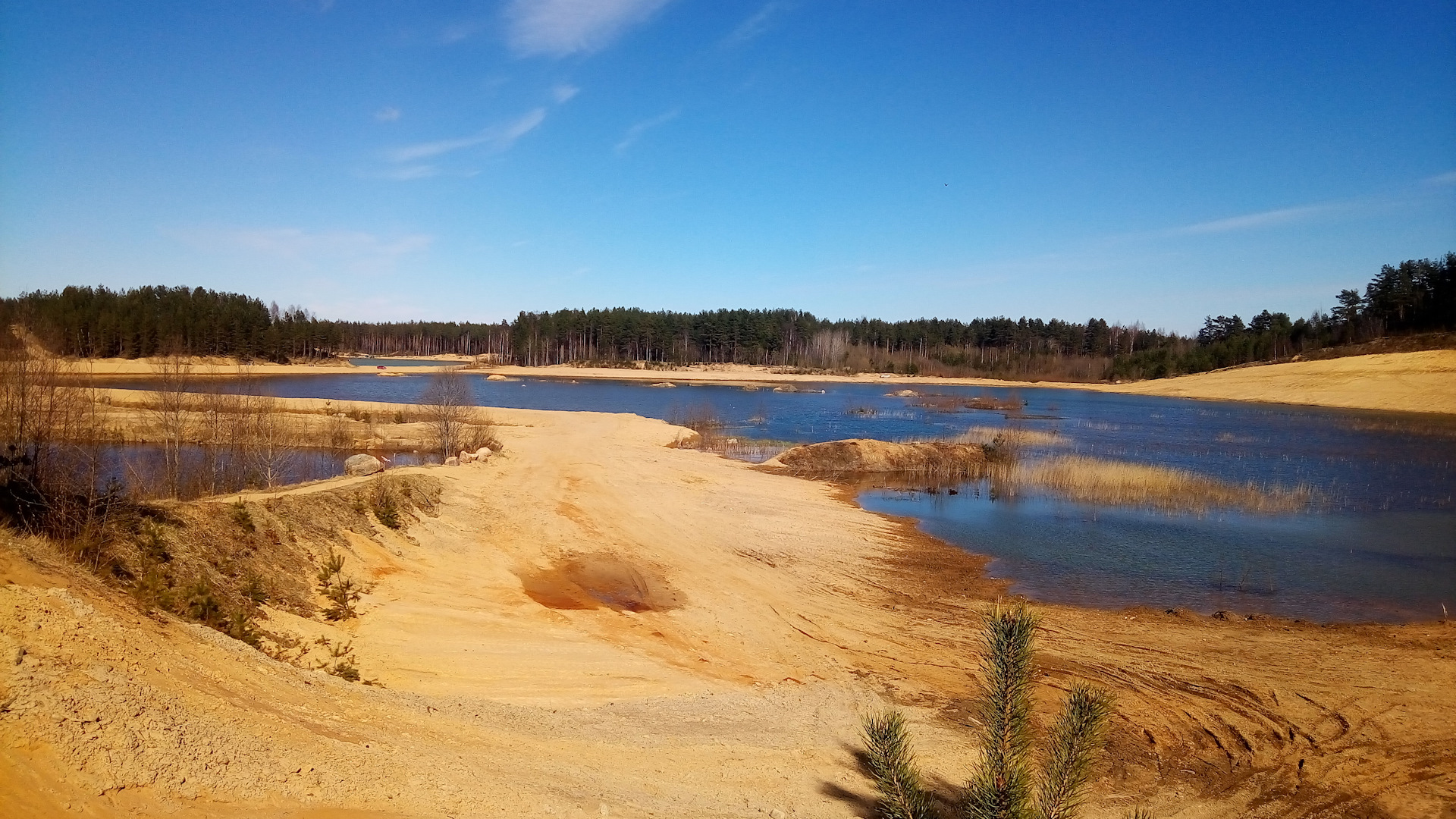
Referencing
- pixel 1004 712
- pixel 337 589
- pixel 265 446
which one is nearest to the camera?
pixel 1004 712

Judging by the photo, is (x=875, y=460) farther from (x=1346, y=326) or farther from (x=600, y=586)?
(x=1346, y=326)

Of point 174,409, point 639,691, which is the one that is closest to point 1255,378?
point 639,691

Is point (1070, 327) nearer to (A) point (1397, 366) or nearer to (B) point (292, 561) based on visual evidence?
(A) point (1397, 366)

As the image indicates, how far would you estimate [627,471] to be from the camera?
87.6 ft

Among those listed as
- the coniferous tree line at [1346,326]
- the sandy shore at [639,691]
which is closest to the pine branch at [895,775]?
the sandy shore at [639,691]

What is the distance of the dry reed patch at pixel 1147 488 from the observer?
26.5 meters

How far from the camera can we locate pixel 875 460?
3394 cm

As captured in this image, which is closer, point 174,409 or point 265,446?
point 174,409

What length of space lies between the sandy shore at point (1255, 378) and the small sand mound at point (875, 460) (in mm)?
34648

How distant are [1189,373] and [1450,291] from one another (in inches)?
1174

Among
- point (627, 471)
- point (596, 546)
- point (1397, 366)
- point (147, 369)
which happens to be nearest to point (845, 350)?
point (1397, 366)

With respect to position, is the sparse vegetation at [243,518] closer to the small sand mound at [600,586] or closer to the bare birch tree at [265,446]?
the small sand mound at [600,586]

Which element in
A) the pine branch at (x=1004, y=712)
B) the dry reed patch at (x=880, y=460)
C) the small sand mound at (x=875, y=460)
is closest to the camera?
the pine branch at (x=1004, y=712)

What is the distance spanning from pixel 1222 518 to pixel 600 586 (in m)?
21.2
